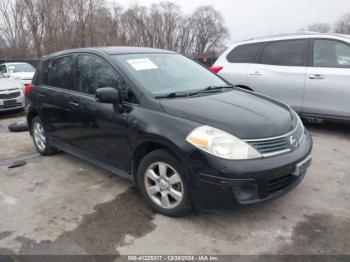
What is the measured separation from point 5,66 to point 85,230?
45.4 feet

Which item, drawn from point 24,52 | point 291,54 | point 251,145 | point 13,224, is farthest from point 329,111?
point 24,52

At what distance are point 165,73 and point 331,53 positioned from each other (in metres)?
3.41

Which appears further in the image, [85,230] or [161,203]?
[161,203]

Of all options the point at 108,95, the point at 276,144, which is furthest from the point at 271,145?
the point at 108,95

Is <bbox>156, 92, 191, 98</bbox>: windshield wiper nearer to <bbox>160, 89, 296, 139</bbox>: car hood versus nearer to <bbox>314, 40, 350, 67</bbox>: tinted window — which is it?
<bbox>160, 89, 296, 139</bbox>: car hood

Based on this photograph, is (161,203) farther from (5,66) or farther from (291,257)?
(5,66)

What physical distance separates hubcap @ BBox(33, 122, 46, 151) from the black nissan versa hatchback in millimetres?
672

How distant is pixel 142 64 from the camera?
11.3ft

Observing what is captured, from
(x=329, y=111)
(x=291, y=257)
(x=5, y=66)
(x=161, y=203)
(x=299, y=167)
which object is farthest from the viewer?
(x=5, y=66)

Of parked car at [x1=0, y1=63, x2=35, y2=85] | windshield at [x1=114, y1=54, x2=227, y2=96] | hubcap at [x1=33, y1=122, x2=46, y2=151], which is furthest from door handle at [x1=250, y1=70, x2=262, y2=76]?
parked car at [x1=0, y1=63, x2=35, y2=85]

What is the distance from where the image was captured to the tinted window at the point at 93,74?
11.1ft

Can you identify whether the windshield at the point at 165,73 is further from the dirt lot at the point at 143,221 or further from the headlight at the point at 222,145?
the dirt lot at the point at 143,221

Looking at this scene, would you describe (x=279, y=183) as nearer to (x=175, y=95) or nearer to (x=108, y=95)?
(x=175, y=95)

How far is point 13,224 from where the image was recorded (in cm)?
296
